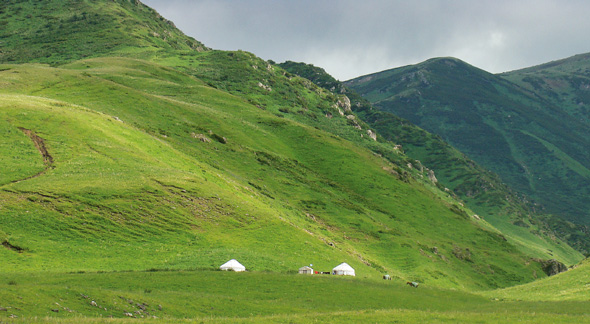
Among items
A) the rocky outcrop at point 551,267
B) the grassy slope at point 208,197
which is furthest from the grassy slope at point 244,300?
the rocky outcrop at point 551,267

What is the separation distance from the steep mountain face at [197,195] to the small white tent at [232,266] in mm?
1372

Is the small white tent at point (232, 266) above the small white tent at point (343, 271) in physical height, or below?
above

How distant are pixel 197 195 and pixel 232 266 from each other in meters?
18.3

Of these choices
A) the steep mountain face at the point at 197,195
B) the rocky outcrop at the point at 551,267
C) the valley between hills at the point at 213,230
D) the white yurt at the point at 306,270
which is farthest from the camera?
the rocky outcrop at the point at 551,267

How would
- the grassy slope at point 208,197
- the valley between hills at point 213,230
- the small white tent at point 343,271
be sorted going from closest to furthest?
the valley between hills at point 213,230, the grassy slope at point 208,197, the small white tent at point 343,271

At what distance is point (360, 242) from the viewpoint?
3723 inches

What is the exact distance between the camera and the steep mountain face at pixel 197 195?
58156 millimetres

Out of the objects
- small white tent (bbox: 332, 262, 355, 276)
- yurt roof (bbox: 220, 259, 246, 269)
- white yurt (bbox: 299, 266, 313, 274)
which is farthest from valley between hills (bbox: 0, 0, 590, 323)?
small white tent (bbox: 332, 262, 355, 276)

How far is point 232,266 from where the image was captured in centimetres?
5694

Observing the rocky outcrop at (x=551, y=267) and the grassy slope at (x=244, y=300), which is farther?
the rocky outcrop at (x=551, y=267)

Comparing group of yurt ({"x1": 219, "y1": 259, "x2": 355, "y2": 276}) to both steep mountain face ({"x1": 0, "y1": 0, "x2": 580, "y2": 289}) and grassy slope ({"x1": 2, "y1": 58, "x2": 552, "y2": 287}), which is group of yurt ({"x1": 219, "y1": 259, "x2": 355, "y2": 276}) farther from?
grassy slope ({"x1": 2, "y1": 58, "x2": 552, "y2": 287})

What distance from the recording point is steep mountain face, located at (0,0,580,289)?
191ft

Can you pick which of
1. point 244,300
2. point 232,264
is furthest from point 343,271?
point 244,300

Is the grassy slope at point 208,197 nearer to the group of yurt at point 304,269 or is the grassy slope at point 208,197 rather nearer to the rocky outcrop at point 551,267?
the group of yurt at point 304,269
